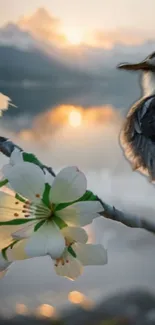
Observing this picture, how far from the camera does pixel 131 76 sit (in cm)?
68

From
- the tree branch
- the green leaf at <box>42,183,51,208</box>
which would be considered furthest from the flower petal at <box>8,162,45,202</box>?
the tree branch

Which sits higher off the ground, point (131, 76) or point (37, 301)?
point (131, 76)

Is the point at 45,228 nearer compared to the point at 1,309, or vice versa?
the point at 45,228

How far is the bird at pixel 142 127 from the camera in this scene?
26.8 inches

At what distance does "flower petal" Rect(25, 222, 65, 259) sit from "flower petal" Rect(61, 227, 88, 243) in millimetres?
15

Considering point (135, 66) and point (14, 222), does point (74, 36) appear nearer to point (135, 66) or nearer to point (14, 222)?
point (135, 66)

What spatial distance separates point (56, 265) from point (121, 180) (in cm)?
18

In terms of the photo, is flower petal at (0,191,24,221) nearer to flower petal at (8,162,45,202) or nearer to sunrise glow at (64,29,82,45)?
flower petal at (8,162,45,202)

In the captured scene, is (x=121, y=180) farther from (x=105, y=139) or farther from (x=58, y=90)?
(x=58, y=90)

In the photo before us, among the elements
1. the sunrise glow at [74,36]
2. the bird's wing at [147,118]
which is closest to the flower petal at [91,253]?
the bird's wing at [147,118]

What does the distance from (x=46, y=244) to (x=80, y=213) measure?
63mm

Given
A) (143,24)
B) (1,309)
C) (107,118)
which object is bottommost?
(1,309)

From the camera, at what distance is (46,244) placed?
0.51m

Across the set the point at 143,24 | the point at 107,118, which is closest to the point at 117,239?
the point at 107,118
